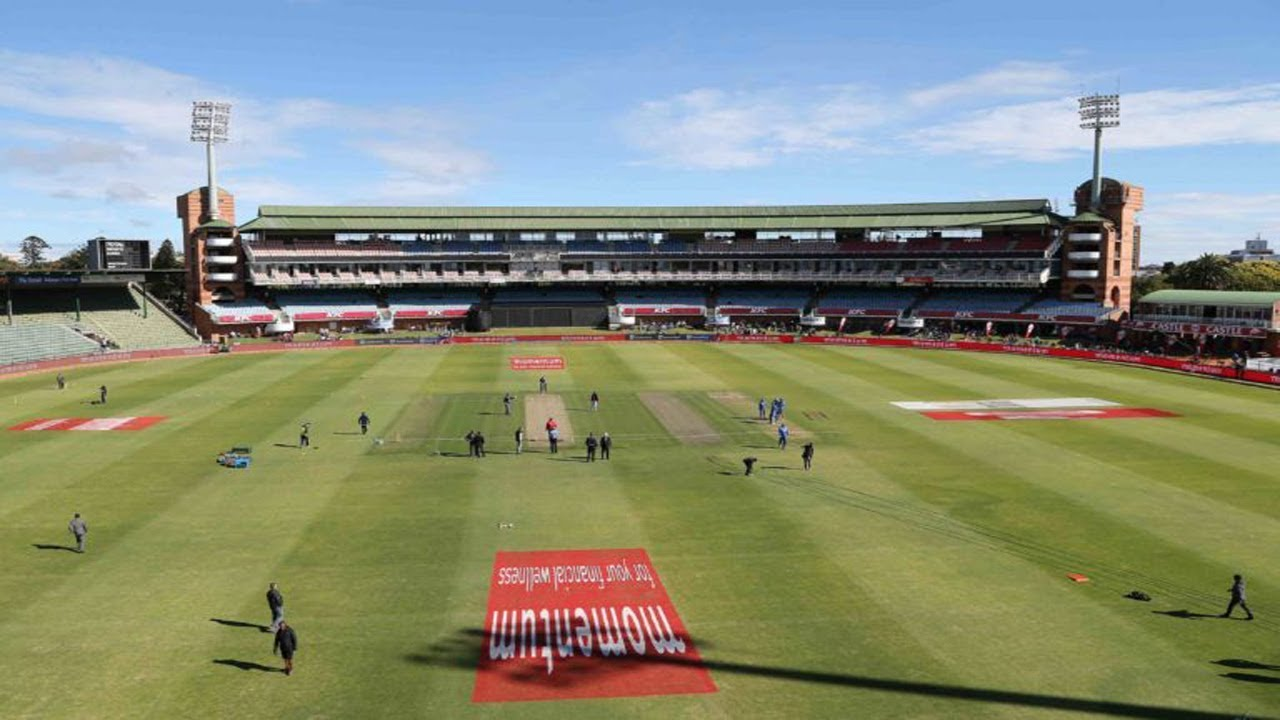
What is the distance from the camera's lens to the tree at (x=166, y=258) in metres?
142

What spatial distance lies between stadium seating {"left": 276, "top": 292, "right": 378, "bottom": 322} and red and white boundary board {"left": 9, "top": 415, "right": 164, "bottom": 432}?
187 feet

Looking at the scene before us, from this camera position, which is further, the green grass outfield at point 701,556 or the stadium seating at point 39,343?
the stadium seating at point 39,343

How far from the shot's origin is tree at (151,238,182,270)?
14250 cm

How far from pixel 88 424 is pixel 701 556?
37.1m

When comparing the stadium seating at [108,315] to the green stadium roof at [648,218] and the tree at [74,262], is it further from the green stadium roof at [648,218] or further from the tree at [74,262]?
the tree at [74,262]

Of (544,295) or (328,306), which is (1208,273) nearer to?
(544,295)

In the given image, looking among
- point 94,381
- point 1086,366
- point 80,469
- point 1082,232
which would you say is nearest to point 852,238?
point 1082,232

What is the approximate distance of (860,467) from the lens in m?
34.7

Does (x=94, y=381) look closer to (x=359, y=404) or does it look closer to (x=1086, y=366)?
(x=359, y=404)

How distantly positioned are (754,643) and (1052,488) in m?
18.6

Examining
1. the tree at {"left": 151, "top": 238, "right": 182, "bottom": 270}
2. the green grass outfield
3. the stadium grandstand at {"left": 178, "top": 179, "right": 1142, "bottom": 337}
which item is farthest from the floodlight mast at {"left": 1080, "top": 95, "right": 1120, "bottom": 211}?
the tree at {"left": 151, "top": 238, "right": 182, "bottom": 270}

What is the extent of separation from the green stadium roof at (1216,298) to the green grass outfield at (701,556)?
30.3 meters

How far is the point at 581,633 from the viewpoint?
19062 mm

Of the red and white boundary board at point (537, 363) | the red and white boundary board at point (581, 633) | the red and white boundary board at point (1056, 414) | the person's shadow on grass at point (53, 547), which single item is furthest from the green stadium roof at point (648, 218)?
the red and white boundary board at point (581, 633)
